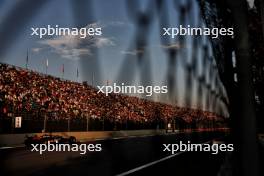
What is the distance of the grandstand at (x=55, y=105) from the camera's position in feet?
66.9

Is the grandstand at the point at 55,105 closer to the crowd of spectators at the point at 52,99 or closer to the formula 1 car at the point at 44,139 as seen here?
the crowd of spectators at the point at 52,99

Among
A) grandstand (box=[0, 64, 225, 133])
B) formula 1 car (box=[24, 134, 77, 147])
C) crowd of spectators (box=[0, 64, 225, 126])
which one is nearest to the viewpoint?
formula 1 car (box=[24, 134, 77, 147])

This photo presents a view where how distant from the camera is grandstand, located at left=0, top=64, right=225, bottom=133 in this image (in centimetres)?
2039

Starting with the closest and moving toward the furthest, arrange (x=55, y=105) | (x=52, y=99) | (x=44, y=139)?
1. (x=44, y=139)
2. (x=52, y=99)
3. (x=55, y=105)

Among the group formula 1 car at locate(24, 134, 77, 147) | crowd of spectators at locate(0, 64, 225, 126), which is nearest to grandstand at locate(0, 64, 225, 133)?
crowd of spectators at locate(0, 64, 225, 126)

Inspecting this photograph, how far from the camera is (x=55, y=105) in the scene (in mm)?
24406

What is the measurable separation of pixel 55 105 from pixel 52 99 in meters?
0.44

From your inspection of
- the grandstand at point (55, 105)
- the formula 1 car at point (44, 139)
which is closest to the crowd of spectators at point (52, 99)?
the grandstand at point (55, 105)

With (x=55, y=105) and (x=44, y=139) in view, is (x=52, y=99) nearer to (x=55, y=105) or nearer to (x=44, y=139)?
(x=55, y=105)

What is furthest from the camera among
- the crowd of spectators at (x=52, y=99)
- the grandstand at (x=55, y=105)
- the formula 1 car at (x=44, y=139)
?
the grandstand at (x=55, y=105)

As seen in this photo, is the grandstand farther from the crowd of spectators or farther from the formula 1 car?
the formula 1 car

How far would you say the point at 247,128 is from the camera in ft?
5.27

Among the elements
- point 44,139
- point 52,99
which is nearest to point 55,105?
point 52,99

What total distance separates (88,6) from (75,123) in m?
26.6
